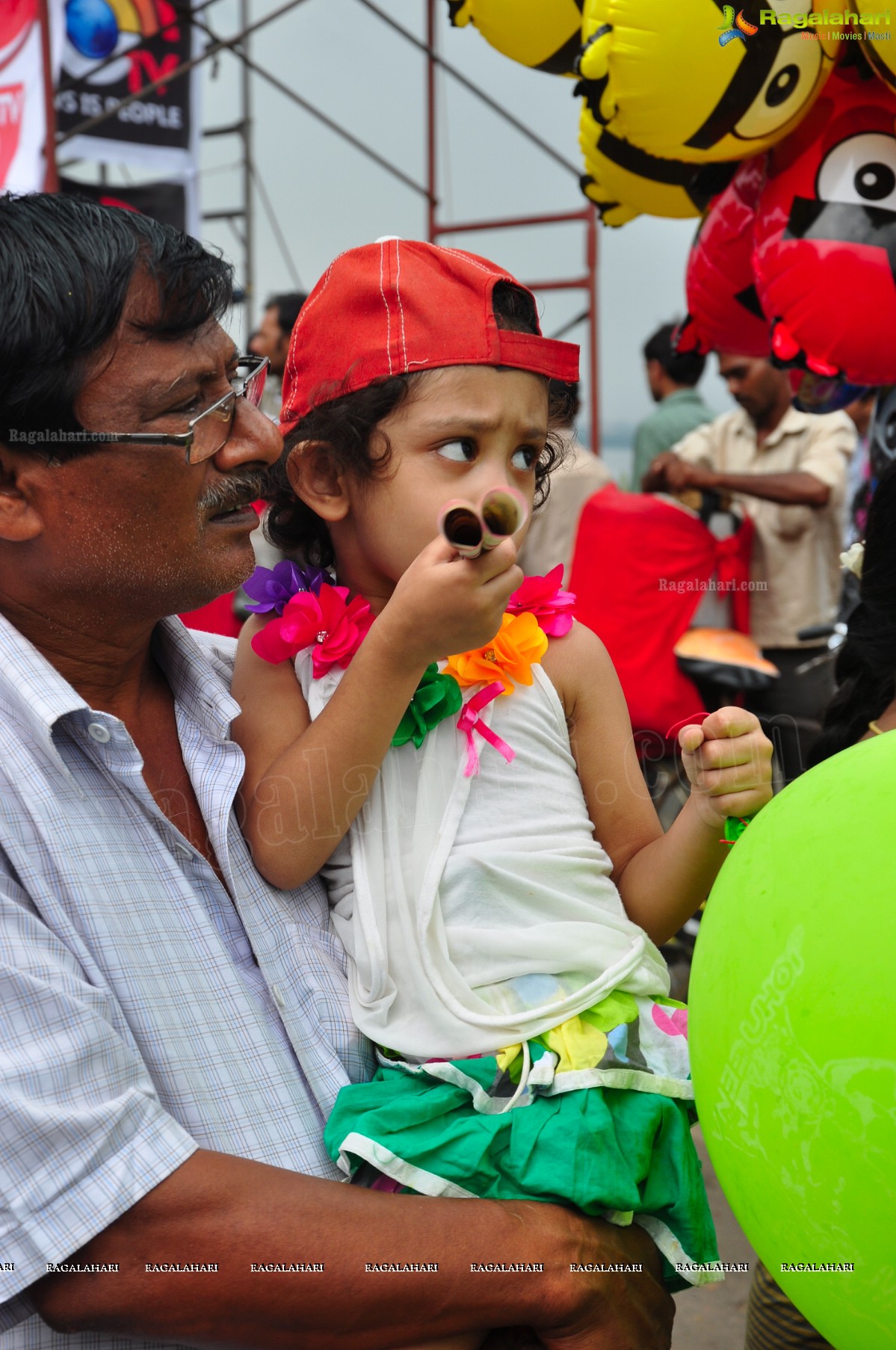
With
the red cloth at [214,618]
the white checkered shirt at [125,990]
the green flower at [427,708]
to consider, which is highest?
the green flower at [427,708]

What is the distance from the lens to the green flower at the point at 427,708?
4.83 feet

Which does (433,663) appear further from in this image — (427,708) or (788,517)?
(788,517)

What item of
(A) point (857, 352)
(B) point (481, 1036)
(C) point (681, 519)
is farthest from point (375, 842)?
(C) point (681, 519)

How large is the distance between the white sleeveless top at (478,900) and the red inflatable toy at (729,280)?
5.20 ft

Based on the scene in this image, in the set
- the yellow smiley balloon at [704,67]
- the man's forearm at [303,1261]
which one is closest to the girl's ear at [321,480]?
the man's forearm at [303,1261]

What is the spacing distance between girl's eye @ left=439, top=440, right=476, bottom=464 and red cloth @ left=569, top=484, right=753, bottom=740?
7.00 ft

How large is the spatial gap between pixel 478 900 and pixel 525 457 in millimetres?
577

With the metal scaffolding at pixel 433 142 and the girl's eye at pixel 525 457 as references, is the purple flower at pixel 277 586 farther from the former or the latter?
the metal scaffolding at pixel 433 142

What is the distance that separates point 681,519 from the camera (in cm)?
359

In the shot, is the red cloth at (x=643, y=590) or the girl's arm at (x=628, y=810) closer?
the girl's arm at (x=628, y=810)

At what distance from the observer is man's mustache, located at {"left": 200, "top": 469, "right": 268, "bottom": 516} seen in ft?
4.72

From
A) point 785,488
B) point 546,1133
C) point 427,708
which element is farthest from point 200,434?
point 785,488

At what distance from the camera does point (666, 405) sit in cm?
497

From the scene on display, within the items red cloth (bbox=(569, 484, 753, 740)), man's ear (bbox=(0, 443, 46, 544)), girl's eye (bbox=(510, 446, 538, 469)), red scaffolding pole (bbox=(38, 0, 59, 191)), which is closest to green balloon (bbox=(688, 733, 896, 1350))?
girl's eye (bbox=(510, 446, 538, 469))
